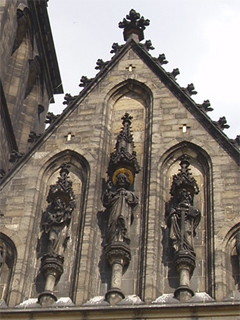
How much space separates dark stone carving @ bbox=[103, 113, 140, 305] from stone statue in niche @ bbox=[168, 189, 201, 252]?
21.4 inches

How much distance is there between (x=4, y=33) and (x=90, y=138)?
331cm

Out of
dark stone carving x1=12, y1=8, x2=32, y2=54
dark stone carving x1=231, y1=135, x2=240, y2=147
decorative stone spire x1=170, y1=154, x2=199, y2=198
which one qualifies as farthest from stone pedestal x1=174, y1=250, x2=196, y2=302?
dark stone carving x1=12, y1=8, x2=32, y2=54

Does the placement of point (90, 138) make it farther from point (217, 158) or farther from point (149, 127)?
point (217, 158)

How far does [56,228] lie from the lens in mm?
10742

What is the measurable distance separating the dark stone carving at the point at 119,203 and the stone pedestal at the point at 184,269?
1.97 feet

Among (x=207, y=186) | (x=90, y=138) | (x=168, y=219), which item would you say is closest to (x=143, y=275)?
(x=168, y=219)

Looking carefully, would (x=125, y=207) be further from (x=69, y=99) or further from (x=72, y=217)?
(x=69, y=99)

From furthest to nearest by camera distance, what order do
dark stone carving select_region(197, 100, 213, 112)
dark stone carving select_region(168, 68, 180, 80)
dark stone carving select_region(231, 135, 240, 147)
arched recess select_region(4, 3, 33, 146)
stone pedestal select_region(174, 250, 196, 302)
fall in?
1. arched recess select_region(4, 3, 33, 146)
2. dark stone carving select_region(168, 68, 180, 80)
3. dark stone carving select_region(197, 100, 213, 112)
4. dark stone carving select_region(231, 135, 240, 147)
5. stone pedestal select_region(174, 250, 196, 302)

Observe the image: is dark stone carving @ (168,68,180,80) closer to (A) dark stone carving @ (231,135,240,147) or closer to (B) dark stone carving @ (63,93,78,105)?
(B) dark stone carving @ (63,93,78,105)

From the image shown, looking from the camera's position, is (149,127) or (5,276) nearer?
(5,276)

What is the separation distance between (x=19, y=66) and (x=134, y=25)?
2.66 metres

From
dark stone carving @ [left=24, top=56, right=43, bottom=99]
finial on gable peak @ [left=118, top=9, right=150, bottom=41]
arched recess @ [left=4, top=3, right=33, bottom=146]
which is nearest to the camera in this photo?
finial on gable peak @ [left=118, top=9, right=150, bottom=41]

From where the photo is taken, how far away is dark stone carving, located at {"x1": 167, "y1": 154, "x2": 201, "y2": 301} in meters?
9.95

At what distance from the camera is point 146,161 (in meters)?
11.5
